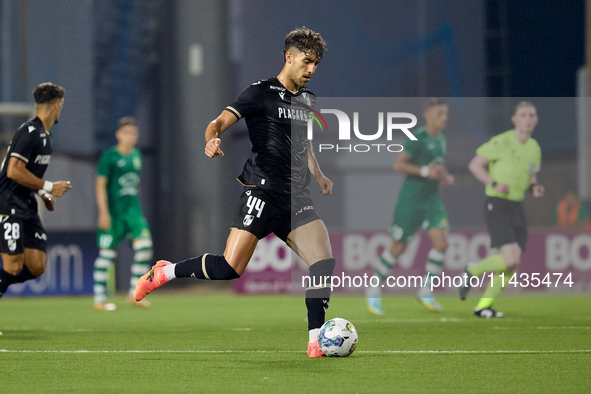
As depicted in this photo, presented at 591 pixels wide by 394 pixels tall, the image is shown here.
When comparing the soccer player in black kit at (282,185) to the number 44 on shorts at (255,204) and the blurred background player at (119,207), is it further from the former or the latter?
the blurred background player at (119,207)

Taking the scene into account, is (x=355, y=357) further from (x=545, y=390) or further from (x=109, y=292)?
(x=109, y=292)

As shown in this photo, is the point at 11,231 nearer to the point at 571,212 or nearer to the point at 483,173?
the point at 483,173

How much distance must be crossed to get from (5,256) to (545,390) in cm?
429

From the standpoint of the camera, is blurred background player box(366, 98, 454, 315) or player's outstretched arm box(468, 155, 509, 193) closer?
player's outstretched arm box(468, 155, 509, 193)

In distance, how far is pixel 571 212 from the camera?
559 inches

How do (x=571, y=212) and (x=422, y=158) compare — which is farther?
(x=571, y=212)

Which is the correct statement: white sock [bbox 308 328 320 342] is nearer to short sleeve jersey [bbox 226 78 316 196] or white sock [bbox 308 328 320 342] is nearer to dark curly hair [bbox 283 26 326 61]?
short sleeve jersey [bbox 226 78 316 196]

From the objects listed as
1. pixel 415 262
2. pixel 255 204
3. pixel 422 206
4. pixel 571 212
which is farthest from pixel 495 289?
pixel 571 212

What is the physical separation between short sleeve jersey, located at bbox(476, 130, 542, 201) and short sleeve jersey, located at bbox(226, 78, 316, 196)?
3.44m

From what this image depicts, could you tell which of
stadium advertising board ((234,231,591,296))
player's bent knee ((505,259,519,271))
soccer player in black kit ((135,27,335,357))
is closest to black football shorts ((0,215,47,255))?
soccer player in black kit ((135,27,335,357))

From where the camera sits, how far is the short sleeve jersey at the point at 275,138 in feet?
17.4

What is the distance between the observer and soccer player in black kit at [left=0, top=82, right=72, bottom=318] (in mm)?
6641

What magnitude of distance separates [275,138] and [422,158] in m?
4.08

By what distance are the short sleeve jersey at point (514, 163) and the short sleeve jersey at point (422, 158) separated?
2.96 feet
